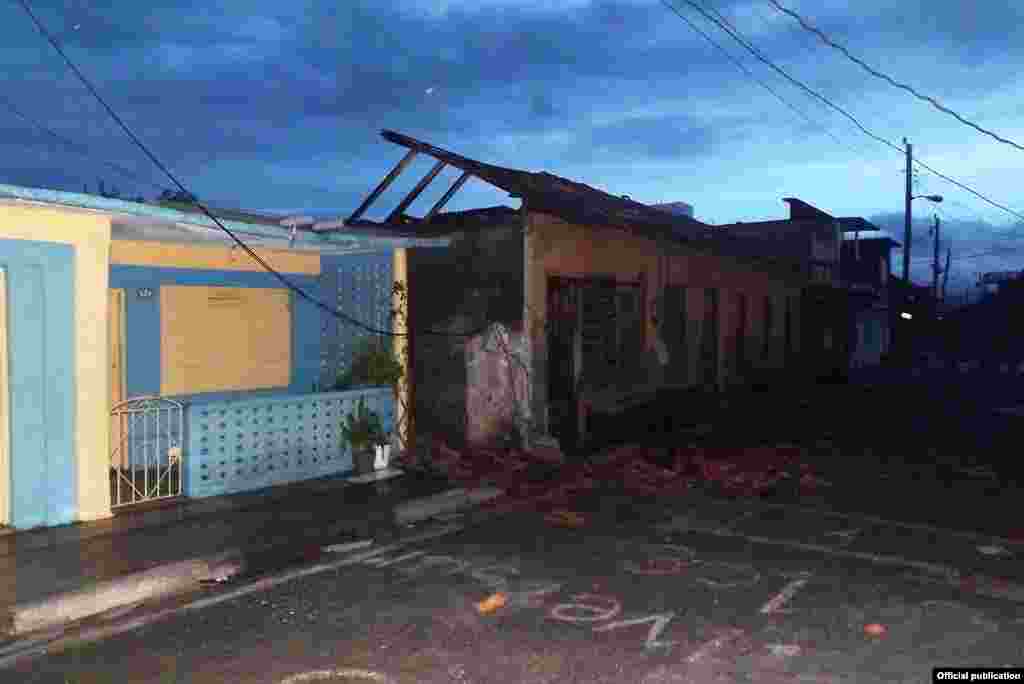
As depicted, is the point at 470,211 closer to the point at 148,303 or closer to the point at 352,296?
the point at 352,296

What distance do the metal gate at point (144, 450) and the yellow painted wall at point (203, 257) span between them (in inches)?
63.7

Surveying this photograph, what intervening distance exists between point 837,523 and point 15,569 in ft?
A: 24.1

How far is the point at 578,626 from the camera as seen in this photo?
5551 millimetres

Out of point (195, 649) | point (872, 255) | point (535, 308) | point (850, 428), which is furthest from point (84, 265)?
point (872, 255)

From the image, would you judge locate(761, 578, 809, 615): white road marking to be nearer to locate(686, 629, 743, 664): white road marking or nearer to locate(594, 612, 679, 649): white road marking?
locate(686, 629, 743, 664): white road marking

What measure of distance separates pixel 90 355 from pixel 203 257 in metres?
2.66

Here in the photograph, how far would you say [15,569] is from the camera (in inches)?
256

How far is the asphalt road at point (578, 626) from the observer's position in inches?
191

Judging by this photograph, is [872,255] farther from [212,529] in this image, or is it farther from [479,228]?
[212,529]

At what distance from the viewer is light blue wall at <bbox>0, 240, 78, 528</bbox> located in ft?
24.4

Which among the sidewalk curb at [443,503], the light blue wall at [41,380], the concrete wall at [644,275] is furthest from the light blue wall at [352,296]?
the light blue wall at [41,380]

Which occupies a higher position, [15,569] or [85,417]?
[85,417]

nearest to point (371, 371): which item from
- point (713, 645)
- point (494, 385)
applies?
point (494, 385)

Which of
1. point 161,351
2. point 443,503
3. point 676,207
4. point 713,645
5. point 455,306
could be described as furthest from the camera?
point 676,207
